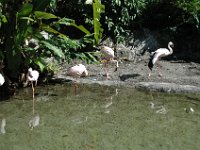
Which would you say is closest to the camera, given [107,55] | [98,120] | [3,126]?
[3,126]

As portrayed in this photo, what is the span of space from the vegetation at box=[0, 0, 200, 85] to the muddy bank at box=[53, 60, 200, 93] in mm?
406

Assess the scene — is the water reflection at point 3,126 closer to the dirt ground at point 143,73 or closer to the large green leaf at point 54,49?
the large green leaf at point 54,49

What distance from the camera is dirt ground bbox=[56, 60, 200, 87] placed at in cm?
733

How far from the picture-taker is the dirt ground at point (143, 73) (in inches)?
289

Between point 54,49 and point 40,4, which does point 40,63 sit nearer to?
point 54,49

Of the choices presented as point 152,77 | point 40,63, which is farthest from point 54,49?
point 152,77

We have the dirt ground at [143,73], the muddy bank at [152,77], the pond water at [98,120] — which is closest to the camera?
the pond water at [98,120]

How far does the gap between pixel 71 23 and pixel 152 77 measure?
5.31 feet

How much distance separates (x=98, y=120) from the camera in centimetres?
574

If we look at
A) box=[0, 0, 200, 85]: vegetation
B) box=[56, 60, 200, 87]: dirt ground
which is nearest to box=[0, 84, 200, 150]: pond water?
box=[56, 60, 200, 87]: dirt ground

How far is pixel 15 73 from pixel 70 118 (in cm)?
116

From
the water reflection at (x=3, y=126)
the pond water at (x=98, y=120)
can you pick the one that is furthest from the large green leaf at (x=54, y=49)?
the water reflection at (x=3, y=126)

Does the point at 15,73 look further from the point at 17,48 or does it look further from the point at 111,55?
the point at 111,55

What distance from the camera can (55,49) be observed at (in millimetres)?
6441
